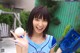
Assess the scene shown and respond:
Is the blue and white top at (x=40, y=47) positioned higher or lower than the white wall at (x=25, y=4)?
higher

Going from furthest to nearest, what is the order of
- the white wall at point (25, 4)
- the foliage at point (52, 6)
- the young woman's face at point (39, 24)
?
the white wall at point (25, 4), the foliage at point (52, 6), the young woman's face at point (39, 24)

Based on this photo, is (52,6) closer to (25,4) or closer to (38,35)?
(25,4)

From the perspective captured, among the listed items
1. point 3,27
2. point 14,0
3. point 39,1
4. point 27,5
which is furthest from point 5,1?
point 3,27

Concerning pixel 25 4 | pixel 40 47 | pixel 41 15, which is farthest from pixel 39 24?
pixel 25 4

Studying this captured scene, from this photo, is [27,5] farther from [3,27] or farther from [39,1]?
[3,27]

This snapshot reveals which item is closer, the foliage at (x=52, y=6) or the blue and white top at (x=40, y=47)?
the blue and white top at (x=40, y=47)

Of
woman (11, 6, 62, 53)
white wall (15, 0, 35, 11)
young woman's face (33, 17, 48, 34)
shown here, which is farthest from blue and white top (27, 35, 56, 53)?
white wall (15, 0, 35, 11)

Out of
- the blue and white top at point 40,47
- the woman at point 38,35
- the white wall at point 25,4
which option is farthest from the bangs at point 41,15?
the white wall at point 25,4

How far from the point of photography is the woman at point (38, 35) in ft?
5.22

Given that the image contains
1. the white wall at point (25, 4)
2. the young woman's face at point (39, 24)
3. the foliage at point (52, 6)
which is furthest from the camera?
the white wall at point (25, 4)

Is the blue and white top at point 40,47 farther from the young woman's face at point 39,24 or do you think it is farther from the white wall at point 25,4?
the white wall at point 25,4

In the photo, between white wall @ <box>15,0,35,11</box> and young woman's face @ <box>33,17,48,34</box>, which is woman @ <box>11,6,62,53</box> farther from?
white wall @ <box>15,0,35,11</box>

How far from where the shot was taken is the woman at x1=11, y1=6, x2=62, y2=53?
1591mm

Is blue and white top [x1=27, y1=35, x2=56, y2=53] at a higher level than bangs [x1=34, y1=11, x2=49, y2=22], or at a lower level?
lower
